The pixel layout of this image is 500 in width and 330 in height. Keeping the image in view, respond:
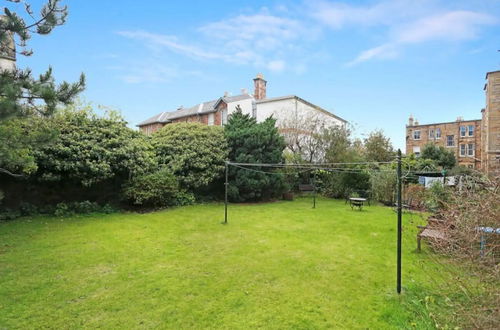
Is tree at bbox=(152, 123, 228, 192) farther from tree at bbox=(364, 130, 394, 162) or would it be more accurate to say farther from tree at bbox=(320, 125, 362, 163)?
tree at bbox=(364, 130, 394, 162)

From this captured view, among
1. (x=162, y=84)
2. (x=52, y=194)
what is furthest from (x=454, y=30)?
(x=52, y=194)

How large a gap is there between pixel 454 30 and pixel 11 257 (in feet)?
41.5

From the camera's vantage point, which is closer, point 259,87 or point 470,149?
point 259,87

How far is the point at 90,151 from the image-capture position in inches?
363

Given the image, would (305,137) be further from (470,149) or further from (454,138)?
(470,149)

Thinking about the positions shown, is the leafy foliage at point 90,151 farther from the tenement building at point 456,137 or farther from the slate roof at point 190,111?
the tenement building at point 456,137

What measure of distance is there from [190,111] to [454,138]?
32.2m

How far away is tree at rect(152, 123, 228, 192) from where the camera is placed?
12.3 metres

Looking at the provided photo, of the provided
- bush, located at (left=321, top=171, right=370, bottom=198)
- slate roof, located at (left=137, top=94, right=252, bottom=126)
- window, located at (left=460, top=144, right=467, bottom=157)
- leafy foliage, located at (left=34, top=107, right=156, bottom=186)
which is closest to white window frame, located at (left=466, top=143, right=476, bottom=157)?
window, located at (left=460, top=144, right=467, bottom=157)

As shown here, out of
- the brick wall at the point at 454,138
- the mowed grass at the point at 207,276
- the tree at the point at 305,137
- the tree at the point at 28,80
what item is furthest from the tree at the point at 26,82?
the brick wall at the point at 454,138

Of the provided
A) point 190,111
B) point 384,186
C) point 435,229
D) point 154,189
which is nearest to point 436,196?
point 435,229

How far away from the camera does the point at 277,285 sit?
4594mm

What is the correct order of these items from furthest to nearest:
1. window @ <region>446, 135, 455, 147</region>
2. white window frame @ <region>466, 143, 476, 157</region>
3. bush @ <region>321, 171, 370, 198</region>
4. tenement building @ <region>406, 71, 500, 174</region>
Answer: window @ <region>446, 135, 455, 147</region>
white window frame @ <region>466, 143, 476, 157</region>
tenement building @ <region>406, 71, 500, 174</region>
bush @ <region>321, 171, 370, 198</region>

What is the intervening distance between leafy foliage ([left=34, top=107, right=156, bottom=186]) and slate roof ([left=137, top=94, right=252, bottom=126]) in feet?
42.0
